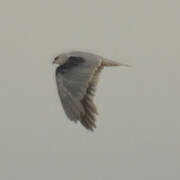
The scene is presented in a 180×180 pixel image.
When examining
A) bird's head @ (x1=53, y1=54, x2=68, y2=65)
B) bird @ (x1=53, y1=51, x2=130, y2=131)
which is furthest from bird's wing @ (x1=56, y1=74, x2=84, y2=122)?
bird's head @ (x1=53, y1=54, x2=68, y2=65)

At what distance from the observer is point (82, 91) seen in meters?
2.66

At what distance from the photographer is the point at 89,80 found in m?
2.66

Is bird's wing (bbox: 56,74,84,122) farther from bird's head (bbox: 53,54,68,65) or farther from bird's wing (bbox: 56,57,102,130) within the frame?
bird's head (bbox: 53,54,68,65)

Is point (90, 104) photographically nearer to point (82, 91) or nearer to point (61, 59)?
point (82, 91)

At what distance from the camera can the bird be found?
264 centimetres

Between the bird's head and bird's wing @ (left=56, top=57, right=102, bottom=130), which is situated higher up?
the bird's head

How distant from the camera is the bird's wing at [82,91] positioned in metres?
2.64

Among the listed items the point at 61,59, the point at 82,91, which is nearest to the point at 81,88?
the point at 82,91

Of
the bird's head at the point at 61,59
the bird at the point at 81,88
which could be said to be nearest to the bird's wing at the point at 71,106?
the bird at the point at 81,88

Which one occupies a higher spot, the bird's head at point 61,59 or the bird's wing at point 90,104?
the bird's head at point 61,59

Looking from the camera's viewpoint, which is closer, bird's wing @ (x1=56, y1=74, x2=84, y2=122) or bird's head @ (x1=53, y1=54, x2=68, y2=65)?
bird's wing @ (x1=56, y1=74, x2=84, y2=122)

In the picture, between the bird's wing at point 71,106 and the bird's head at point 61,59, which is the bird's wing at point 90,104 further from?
the bird's head at point 61,59

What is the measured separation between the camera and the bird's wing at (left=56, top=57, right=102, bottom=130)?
2643mm

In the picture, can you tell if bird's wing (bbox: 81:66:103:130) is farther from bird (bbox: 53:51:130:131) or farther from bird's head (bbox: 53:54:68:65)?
bird's head (bbox: 53:54:68:65)
